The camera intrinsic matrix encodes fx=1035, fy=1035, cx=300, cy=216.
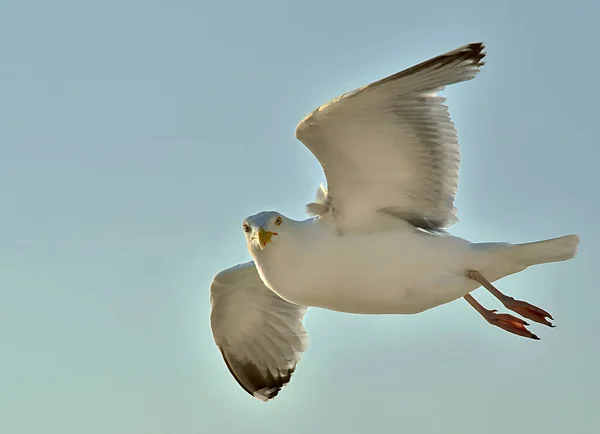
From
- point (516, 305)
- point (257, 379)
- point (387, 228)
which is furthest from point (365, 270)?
point (257, 379)

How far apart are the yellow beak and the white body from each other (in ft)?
0.15

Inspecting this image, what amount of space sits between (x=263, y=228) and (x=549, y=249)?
7.89ft

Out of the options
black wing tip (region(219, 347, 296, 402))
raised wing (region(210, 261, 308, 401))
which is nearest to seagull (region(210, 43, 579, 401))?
raised wing (region(210, 261, 308, 401))

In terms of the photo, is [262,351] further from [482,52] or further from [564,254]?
[482,52]

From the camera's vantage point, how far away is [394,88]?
786 centimetres

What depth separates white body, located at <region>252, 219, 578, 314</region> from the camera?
830 cm

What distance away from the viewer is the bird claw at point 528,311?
28.7 feet

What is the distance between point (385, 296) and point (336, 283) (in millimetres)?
431

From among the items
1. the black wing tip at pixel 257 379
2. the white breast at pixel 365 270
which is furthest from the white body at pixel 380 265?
the black wing tip at pixel 257 379

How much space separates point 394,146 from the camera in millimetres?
8438

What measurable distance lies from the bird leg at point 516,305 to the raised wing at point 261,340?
2808 mm

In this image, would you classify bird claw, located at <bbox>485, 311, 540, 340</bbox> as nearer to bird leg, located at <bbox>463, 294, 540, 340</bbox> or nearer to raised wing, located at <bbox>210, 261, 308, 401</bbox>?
bird leg, located at <bbox>463, 294, 540, 340</bbox>

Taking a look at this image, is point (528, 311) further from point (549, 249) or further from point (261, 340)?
point (261, 340)

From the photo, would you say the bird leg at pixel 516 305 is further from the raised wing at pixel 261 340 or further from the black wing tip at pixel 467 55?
the raised wing at pixel 261 340
